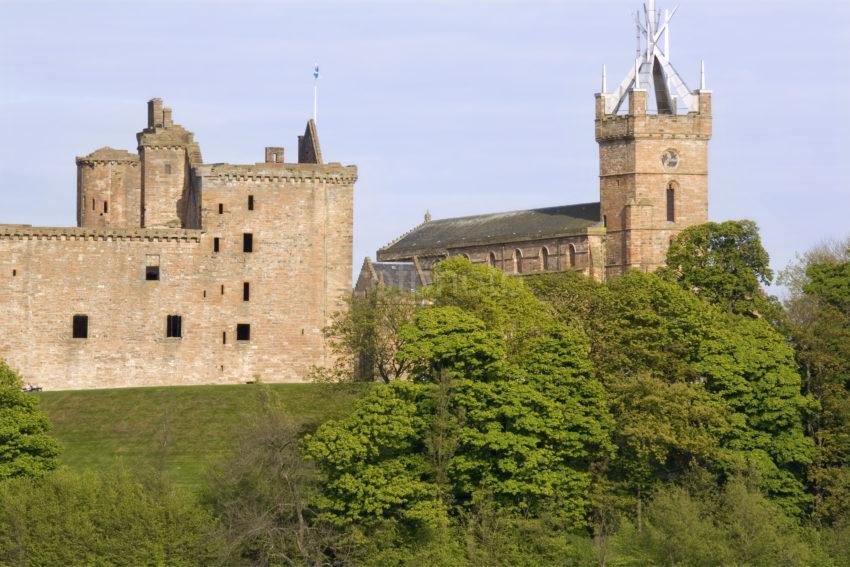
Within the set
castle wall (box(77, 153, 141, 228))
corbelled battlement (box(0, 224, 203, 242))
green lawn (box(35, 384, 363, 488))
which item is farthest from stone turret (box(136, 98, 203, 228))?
green lawn (box(35, 384, 363, 488))

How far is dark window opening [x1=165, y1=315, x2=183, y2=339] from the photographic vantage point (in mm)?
97625

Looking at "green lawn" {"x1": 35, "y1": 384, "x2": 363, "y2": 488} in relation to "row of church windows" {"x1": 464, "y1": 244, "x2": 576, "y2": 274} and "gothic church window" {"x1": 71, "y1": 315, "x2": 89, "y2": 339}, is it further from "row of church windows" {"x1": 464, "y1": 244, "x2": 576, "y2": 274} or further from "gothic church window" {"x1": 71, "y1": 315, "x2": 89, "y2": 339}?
"row of church windows" {"x1": 464, "y1": 244, "x2": 576, "y2": 274}

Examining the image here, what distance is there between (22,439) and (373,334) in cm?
1338

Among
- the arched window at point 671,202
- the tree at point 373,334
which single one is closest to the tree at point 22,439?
the tree at point 373,334

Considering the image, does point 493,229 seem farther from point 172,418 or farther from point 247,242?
point 172,418

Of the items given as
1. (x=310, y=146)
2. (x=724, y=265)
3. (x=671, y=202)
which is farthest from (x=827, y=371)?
(x=310, y=146)

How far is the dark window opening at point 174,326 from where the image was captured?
9762 centimetres

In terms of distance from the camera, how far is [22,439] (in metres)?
78.1

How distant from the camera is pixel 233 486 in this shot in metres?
75.2

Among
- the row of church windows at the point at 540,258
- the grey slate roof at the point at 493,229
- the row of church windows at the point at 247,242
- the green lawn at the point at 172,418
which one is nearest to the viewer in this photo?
the green lawn at the point at 172,418

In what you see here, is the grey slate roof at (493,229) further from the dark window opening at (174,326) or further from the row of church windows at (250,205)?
the dark window opening at (174,326)

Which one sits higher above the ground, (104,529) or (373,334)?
(373,334)

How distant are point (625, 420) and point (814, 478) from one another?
711 cm

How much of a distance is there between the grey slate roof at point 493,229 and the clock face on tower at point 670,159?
4099 millimetres
